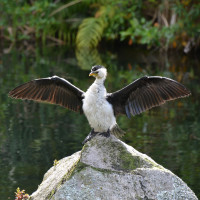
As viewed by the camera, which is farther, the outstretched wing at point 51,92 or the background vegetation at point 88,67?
the background vegetation at point 88,67

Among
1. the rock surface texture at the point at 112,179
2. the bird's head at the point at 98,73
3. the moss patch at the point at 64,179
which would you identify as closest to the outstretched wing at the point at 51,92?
the bird's head at the point at 98,73

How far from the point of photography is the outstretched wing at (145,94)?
20.0ft

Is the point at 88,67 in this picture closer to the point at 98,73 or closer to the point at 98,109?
the point at 98,73

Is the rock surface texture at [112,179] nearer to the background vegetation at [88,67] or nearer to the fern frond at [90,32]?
the background vegetation at [88,67]

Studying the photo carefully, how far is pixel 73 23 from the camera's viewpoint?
2208cm

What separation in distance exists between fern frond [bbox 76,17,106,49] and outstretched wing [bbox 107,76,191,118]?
47.4 feet

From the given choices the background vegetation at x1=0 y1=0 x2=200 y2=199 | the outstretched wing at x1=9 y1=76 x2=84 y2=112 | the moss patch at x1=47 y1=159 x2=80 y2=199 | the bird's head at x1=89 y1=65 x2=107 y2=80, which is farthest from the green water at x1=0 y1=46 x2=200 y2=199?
the bird's head at x1=89 y1=65 x2=107 y2=80

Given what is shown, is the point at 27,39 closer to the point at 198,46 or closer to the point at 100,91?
the point at 198,46

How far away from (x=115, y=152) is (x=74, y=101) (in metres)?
1.07

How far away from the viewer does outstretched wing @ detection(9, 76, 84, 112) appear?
640 centimetres

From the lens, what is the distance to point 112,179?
18.2ft

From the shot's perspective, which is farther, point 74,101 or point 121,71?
point 121,71

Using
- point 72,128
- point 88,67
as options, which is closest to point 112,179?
point 72,128

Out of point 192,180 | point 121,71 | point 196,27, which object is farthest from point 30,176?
point 196,27
